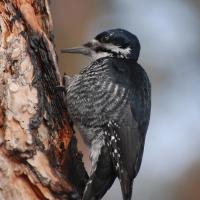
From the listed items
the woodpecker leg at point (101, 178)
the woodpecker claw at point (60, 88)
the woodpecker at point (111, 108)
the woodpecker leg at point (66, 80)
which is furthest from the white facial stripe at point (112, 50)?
the woodpecker leg at point (101, 178)

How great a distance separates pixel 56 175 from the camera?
5.32m

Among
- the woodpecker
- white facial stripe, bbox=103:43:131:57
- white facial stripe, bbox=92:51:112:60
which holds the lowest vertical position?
the woodpecker

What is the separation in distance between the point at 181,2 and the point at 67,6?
8.99 ft

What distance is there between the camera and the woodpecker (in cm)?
572

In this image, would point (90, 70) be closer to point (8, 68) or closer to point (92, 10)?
point (8, 68)

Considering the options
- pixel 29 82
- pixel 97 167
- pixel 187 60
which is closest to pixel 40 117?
pixel 29 82

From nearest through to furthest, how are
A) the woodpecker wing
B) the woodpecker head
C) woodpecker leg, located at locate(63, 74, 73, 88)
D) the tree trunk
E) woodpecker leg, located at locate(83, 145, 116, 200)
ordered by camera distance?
the tree trunk, woodpecker leg, located at locate(83, 145, 116, 200), the woodpecker wing, woodpecker leg, located at locate(63, 74, 73, 88), the woodpecker head

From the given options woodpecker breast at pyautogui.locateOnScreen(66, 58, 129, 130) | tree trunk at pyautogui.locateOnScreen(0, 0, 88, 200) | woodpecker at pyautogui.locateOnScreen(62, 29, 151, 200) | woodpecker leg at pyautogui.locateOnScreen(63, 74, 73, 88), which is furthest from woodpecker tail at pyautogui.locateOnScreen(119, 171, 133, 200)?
woodpecker leg at pyautogui.locateOnScreen(63, 74, 73, 88)

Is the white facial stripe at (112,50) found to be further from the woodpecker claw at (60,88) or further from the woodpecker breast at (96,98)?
the woodpecker claw at (60,88)

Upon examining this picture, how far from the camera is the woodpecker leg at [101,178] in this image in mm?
5547

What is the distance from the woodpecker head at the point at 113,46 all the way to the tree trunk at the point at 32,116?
582mm

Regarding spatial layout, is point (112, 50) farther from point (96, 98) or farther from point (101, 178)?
point (101, 178)

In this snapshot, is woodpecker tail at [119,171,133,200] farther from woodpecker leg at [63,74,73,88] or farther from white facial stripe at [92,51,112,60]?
white facial stripe at [92,51,112,60]

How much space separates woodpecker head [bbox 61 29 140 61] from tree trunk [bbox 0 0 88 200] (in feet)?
1.91
